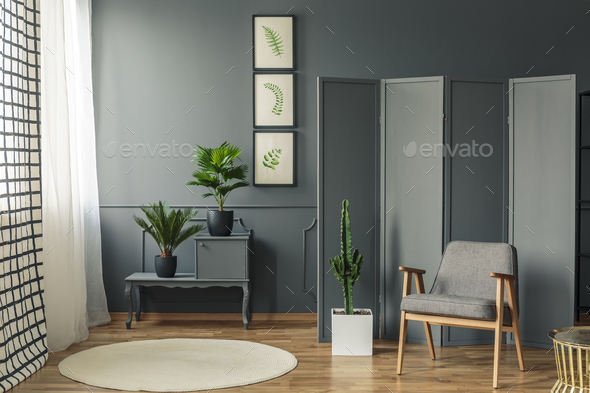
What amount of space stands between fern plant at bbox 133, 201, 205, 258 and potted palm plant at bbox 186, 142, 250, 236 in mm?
210

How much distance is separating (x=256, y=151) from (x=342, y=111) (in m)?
1.05

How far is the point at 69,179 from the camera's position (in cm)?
374

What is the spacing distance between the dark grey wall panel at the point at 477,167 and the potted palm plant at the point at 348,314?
2.20ft

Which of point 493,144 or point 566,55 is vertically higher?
point 566,55

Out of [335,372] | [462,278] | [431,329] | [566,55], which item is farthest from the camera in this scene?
[566,55]

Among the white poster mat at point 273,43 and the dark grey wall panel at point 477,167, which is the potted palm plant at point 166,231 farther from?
the dark grey wall panel at point 477,167

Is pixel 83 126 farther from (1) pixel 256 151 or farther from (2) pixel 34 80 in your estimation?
(1) pixel 256 151

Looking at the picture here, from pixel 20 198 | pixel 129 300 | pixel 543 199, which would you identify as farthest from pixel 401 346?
pixel 20 198

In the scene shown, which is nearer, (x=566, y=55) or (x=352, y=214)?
(x=352, y=214)

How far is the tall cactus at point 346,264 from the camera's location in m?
3.57

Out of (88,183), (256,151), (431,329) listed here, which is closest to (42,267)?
(88,183)

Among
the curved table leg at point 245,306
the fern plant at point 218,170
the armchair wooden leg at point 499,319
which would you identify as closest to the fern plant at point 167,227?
the fern plant at point 218,170

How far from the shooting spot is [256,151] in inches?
177

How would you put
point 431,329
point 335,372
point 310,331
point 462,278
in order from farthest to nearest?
point 310,331 < point 431,329 < point 462,278 < point 335,372
